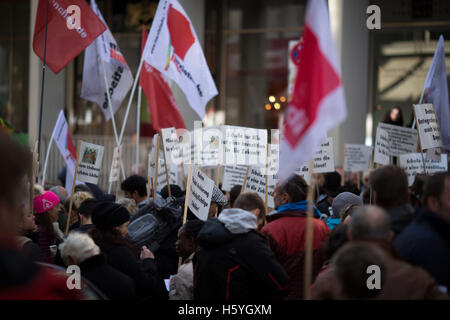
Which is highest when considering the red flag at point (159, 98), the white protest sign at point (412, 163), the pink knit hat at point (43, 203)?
the red flag at point (159, 98)

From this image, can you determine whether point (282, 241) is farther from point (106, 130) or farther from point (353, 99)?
point (106, 130)

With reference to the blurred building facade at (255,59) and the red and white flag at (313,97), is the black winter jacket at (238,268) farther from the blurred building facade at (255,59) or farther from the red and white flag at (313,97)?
the blurred building facade at (255,59)

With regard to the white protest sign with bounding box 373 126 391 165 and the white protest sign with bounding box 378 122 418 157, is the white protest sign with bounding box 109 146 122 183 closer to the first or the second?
the white protest sign with bounding box 373 126 391 165

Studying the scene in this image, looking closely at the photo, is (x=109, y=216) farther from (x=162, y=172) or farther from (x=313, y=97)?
(x=162, y=172)

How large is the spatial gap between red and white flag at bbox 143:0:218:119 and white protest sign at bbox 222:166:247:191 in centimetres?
108

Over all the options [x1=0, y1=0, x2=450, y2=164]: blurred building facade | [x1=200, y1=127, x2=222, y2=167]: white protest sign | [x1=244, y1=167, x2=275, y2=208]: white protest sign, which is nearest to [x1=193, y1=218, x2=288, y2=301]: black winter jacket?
[x1=244, y1=167, x2=275, y2=208]: white protest sign

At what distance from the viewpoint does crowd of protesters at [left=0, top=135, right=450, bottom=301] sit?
6.45 feet

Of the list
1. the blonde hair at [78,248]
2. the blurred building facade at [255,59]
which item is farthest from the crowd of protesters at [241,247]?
the blurred building facade at [255,59]

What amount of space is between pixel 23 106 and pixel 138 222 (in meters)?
14.8

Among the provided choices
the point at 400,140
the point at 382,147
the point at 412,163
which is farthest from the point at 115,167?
the point at 412,163

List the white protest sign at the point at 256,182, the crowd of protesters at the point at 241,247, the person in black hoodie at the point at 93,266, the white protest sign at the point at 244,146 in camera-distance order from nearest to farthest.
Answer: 1. the crowd of protesters at the point at 241,247
2. the person in black hoodie at the point at 93,266
3. the white protest sign at the point at 256,182
4. the white protest sign at the point at 244,146

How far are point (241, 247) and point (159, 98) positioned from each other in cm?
546

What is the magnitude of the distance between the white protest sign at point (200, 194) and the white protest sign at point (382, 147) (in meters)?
3.25

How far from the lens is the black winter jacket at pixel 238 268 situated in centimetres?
405
